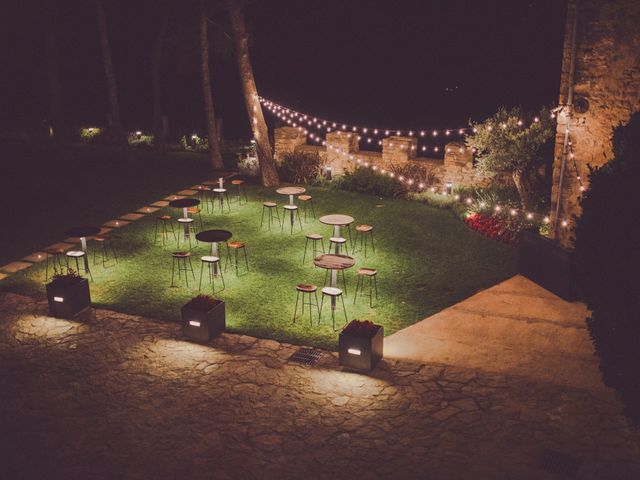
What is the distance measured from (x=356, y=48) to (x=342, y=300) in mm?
22755

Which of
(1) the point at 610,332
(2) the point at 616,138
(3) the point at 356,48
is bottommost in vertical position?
(1) the point at 610,332

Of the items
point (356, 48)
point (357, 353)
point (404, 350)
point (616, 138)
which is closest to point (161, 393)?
point (357, 353)

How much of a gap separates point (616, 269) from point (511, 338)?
294 centimetres

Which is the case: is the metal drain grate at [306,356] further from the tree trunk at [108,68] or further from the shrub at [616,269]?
the tree trunk at [108,68]

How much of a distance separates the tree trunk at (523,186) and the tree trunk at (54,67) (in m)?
14.5

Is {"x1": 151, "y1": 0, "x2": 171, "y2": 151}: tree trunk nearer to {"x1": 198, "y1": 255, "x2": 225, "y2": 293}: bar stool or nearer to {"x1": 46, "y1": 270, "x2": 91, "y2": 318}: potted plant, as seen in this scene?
{"x1": 198, "y1": 255, "x2": 225, "y2": 293}: bar stool

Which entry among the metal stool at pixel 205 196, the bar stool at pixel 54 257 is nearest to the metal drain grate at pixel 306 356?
the bar stool at pixel 54 257

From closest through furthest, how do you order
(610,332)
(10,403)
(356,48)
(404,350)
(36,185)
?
(610,332) < (10,403) < (404,350) < (36,185) < (356,48)

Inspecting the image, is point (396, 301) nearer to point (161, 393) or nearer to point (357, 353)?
point (357, 353)

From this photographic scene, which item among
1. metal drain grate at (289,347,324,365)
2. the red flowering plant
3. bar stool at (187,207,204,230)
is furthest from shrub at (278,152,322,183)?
the red flowering plant

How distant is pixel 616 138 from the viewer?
7.80 metres

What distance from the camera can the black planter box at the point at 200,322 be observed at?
Result: 8.70m

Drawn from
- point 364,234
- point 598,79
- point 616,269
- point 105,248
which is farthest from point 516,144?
point 105,248

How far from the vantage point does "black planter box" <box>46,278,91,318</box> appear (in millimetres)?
9508
